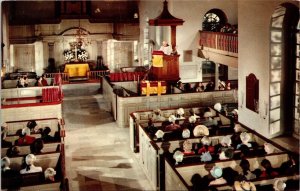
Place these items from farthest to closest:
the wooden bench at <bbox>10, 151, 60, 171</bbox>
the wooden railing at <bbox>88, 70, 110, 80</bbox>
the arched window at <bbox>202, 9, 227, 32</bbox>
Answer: the wooden railing at <bbox>88, 70, 110, 80</bbox> → the arched window at <bbox>202, 9, 227, 32</bbox> → the wooden bench at <bbox>10, 151, 60, 171</bbox>

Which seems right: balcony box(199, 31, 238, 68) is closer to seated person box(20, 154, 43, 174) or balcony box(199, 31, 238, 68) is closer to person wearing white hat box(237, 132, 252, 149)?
person wearing white hat box(237, 132, 252, 149)

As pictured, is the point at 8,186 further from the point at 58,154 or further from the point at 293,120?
the point at 293,120

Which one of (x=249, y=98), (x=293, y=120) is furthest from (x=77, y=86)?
(x=293, y=120)

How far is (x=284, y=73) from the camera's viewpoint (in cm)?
1252

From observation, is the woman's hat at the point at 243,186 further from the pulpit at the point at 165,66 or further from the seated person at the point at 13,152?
the pulpit at the point at 165,66

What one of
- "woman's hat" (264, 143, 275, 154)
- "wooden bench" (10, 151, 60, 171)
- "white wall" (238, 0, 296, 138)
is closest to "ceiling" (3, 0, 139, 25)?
"white wall" (238, 0, 296, 138)

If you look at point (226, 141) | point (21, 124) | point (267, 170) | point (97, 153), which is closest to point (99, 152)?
point (97, 153)

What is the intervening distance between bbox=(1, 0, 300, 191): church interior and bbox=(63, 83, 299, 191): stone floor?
0.04 m

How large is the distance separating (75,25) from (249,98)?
1796cm

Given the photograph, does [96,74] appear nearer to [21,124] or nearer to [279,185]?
[21,124]

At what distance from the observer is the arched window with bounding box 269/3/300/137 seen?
12.2 m

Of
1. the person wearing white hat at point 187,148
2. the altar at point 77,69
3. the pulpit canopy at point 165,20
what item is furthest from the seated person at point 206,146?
the altar at point 77,69

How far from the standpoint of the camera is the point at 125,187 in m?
9.67

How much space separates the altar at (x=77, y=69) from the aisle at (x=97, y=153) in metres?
8.31
